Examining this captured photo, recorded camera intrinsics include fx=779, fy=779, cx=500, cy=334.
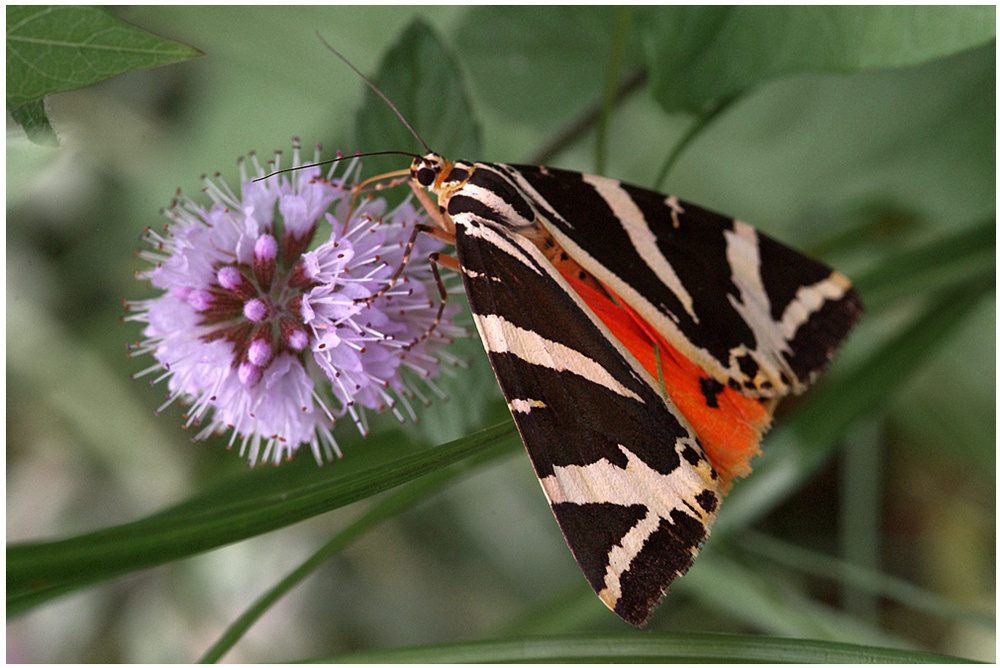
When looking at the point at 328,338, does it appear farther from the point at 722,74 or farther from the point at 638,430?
the point at 722,74

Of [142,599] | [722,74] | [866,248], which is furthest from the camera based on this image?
[142,599]

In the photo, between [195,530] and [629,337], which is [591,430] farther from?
[195,530]

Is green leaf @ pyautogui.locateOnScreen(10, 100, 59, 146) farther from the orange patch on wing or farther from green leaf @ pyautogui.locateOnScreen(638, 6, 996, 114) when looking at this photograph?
green leaf @ pyautogui.locateOnScreen(638, 6, 996, 114)

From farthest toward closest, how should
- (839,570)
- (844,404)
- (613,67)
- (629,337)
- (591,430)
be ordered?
(839,570), (844,404), (613,67), (629,337), (591,430)

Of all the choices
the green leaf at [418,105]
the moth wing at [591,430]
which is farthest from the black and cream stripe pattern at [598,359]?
the green leaf at [418,105]

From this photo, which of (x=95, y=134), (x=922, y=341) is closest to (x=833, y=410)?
(x=922, y=341)

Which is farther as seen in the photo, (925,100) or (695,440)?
(925,100)

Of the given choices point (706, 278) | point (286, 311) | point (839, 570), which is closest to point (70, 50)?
point (286, 311)
